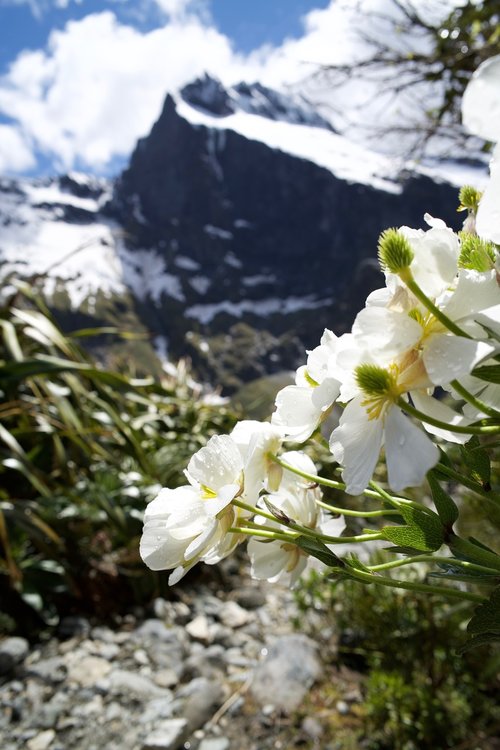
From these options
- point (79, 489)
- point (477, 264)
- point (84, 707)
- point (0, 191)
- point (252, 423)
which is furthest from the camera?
point (0, 191)

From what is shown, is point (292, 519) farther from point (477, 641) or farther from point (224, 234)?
point (224, 234)

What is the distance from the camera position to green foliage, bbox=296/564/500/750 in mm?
1702

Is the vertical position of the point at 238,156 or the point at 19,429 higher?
the point at 238,156

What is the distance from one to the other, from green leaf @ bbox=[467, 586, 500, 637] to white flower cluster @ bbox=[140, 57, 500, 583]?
0.13 meters

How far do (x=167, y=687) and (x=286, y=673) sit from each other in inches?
18.1

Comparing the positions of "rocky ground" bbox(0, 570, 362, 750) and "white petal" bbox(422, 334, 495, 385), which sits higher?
"white petal" bbox(422, 334, 495, 385)

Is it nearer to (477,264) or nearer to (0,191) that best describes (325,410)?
(477,264)

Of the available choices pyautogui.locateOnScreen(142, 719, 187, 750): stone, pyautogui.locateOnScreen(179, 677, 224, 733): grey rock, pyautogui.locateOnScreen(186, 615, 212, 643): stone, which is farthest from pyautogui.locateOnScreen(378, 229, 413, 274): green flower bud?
pyautogui.locateOnScreen(186, 615, 212, 643): stone

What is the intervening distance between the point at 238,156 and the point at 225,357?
4285 cm

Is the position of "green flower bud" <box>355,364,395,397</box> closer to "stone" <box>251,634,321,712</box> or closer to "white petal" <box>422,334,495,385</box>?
"white petal" <box>422,334,495,385</box>

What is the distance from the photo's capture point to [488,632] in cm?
46

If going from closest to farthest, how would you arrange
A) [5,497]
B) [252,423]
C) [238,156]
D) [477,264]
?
1. [477,264]
2. [252,423]
3. [5,497]
4. [238,156]

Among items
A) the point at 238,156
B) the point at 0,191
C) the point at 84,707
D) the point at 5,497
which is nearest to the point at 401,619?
the point at 84,707

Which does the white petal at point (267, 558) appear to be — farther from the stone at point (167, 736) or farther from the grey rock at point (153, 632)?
the grey rock at point (153, 632)
